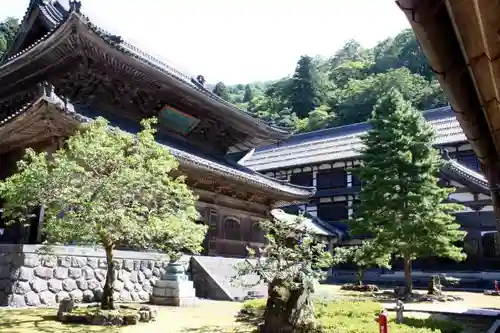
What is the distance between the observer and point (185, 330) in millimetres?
8828

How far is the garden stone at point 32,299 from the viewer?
35.8 ft

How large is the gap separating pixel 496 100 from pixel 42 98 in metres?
10.5

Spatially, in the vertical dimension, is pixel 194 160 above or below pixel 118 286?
above

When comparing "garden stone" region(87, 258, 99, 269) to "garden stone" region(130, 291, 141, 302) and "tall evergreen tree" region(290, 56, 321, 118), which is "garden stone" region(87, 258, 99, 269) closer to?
"garden stone" region(130, 291, 141, 302)

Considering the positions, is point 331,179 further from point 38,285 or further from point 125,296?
point 38,285

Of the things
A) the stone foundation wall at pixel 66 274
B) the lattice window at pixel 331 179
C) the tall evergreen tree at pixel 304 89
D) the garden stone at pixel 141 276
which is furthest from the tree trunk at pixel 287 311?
the tall evergreen tree at pixel 304 89

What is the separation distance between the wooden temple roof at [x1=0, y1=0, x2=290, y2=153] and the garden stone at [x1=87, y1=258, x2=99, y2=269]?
6362 millimetres

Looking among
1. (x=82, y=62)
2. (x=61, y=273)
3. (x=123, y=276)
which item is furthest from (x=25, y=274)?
(x=82, y=62)

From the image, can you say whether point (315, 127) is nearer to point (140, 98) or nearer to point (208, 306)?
point (140, 98)

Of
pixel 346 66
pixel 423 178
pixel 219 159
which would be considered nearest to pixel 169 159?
pixel 219 159

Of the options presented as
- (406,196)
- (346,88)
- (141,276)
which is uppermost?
(346,88)

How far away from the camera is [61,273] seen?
469 inches

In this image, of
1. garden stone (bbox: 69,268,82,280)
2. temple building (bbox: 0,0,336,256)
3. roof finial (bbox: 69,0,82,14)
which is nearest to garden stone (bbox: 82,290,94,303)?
garden stone (bbox: 69,268,82,280)

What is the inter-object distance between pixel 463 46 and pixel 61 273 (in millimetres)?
11870
